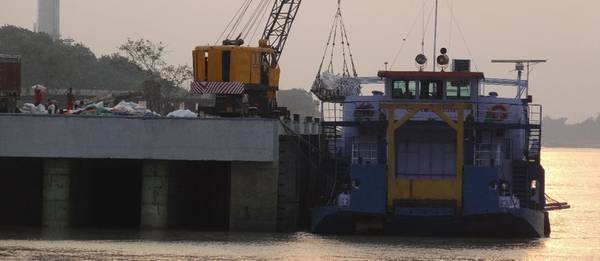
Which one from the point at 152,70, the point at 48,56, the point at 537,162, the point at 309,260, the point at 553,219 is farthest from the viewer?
the point at 48,56

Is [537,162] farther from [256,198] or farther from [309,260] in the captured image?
[309,260]

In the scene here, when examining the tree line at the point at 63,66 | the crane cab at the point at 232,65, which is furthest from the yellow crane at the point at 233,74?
the tree line at the point at 63,66

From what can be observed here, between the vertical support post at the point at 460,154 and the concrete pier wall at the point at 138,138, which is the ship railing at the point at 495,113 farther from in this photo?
the concrete pier wall at the point at 138,138

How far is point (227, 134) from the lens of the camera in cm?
4725

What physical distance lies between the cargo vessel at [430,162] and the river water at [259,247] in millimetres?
706

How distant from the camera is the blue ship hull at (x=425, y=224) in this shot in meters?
47.6

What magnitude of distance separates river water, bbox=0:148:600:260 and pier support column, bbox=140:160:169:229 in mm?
577

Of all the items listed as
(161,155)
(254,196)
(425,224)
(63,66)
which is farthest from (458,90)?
(63,66)

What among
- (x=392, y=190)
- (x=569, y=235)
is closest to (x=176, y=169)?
(x=392, y=190)

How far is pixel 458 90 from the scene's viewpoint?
49.8m

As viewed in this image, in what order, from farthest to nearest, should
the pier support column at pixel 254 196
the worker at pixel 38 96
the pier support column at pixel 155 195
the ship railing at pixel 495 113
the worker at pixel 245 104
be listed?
the worker at pixel 38 96 → the worker at pixel 245 104 → the ship railing at pixel 495 113 → the pier support column at pixel 155 195 → the pier support column at pixel 254 196

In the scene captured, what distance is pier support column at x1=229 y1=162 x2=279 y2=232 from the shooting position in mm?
47406

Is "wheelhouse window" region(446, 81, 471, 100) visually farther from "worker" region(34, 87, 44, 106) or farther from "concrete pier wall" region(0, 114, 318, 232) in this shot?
"worker" region(34, 87, 44, 106)

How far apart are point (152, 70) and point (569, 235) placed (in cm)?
8126
